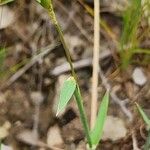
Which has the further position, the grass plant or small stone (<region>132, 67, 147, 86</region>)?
small stone (<region>132, 67, 147, 86</region>)

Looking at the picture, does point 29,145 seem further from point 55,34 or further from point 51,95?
point 55,34

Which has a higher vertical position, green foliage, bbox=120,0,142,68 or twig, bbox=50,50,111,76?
green foliage, bbox=120,0,142,68

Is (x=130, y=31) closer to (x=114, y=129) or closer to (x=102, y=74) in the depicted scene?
(x=102, y=74)

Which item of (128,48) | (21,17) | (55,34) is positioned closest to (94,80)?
(128,48)

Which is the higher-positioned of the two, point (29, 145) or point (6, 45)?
point (6, 45)

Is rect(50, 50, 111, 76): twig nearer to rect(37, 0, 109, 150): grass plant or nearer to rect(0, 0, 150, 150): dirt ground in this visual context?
rect(0, 0, 150, 150): dirt ground

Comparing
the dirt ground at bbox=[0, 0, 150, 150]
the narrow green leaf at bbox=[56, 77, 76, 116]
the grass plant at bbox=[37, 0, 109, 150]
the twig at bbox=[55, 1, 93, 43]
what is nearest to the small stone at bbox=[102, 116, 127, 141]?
the dirt ground at bbox=[0, 0, 150, 150]

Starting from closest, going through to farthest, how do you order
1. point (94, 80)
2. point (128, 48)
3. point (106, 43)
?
point (94, 80) < point (128, 48) < point (106, 43)

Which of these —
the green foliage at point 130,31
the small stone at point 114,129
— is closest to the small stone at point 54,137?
the small stone at point 114,129
